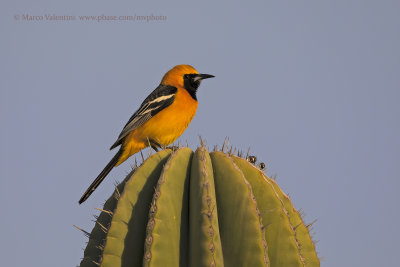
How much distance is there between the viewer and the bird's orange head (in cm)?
795

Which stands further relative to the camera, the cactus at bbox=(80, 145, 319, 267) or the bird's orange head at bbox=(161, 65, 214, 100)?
the bird's orange head at bbox=(161, 65, 214, 100)

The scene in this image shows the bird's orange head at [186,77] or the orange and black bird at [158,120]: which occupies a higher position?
the bird's orange head at [186,77]

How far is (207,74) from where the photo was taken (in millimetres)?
8117

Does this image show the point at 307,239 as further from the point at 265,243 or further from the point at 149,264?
the point at 149,264

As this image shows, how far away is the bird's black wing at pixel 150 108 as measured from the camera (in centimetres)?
741

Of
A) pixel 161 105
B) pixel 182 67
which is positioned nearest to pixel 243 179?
pixel 161 105

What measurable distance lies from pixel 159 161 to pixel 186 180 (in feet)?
0.89

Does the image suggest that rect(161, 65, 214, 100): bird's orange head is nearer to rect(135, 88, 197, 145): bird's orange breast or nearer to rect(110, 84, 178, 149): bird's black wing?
rect(110, 84, 178, 149): bird's black wing

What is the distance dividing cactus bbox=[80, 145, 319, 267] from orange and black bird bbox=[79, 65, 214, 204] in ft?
12.2

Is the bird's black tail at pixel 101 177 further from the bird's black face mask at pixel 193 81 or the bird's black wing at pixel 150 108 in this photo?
the bird's black face mask at pixel 193 81

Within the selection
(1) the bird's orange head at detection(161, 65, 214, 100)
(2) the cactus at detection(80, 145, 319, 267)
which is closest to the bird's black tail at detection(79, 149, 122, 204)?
(1) the bird's orange head at detection(161, 65, 214, 100)

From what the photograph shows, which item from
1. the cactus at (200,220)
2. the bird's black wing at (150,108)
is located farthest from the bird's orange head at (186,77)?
the cactus at (200,220)

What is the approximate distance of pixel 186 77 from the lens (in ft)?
26.3

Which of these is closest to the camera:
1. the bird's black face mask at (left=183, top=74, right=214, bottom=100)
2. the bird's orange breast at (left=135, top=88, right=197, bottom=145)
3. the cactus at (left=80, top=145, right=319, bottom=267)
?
the cactus at (left=80, top=145, right=319, bottom=267)
